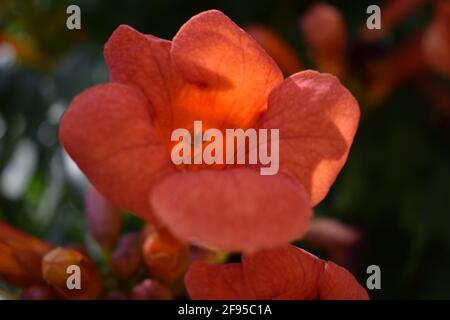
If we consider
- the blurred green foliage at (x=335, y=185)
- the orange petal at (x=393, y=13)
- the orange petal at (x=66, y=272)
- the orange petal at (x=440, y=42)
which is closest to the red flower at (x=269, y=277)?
the orange petal at (x=66, y=272)

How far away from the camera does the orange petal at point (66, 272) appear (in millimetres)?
1554

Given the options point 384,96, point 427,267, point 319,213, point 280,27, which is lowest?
point 427,267

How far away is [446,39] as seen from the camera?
8.05 feet

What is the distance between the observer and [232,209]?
41.3 inches

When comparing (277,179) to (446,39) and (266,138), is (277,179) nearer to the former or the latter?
(266,138)

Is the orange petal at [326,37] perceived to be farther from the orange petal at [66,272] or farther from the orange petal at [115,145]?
the orange petal at [115,145]

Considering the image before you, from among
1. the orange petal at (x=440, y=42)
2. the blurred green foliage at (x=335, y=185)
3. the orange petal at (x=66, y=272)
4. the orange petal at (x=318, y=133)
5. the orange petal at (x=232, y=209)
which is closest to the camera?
the orange petal at (x=232, y=209)

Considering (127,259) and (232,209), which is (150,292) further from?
(232,209)

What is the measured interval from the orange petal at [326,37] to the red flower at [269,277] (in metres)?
1.44

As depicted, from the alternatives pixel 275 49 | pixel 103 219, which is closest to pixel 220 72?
pixel 103 219

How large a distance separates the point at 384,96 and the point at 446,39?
46 cm

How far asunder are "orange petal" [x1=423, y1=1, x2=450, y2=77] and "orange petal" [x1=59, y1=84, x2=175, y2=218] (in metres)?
1.52

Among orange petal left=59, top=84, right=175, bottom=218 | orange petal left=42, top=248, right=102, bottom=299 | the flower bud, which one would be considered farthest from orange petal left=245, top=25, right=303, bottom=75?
orange petal left=59, top=84, right=175, bottom=218
